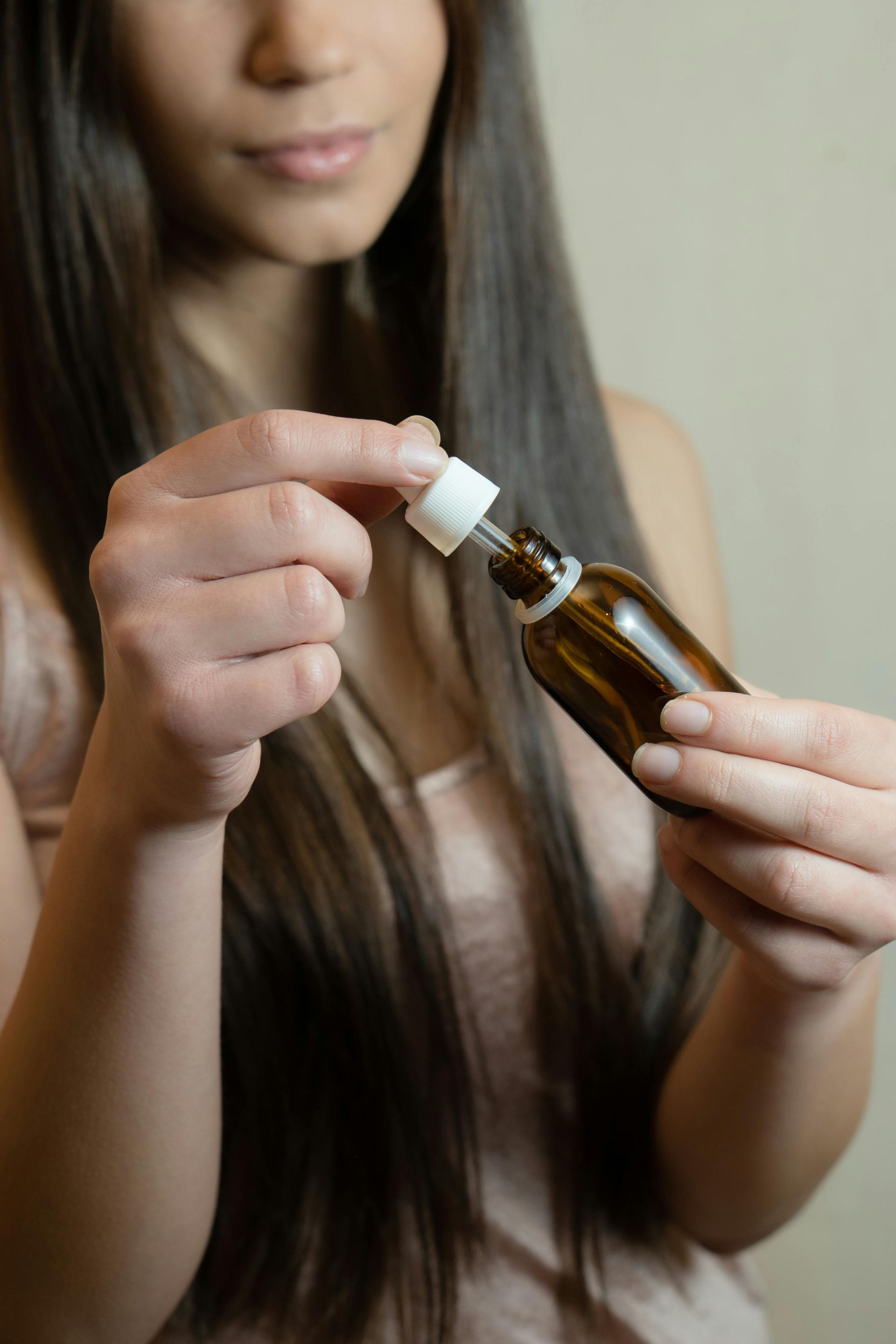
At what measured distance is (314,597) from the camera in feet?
1.42

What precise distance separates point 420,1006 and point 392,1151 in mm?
105

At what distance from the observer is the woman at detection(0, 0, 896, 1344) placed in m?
0.54

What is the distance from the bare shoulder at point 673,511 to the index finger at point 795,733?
49 cm

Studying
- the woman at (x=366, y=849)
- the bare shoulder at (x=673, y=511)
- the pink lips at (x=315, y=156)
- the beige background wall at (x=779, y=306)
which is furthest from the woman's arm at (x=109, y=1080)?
the beige background wall at (x=779, y=306)

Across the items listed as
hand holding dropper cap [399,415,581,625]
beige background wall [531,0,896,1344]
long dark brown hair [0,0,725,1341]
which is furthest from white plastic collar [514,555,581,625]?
beige background wall [531,0,896,1344]

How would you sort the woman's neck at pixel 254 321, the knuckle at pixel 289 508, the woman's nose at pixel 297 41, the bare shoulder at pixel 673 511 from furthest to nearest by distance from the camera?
the bare shoulder at pixel 673 511
the woman's neck at pixel 254 321
the woman's nose at pixel 297 41
the knuckle at pixel 289 508

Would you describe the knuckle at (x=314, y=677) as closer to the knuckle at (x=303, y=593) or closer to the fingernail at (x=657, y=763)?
the knuckle at (x=303, y=593)

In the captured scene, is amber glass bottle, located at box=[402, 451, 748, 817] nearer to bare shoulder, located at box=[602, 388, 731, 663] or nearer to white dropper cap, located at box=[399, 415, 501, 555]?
white dropper cap, located at box=[399, 415, 501, 555]

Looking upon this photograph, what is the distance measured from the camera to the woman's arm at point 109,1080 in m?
0.51

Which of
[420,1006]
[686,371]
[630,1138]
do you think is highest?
[686,371]

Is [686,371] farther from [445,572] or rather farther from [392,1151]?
[392,1151]

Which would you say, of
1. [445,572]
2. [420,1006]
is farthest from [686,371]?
[420,1006]

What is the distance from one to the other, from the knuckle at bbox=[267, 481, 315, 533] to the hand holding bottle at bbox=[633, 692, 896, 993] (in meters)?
0.17

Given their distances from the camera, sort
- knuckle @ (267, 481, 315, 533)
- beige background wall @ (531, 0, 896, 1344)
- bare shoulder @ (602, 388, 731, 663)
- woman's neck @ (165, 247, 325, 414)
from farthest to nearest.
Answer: beige background wall @ (531, 0, 896, 1344)
bare shoulder @ (602, 388, 731, 663)
woman's neck @ (165, 247, 325, 414)
knuckle @ (267, 481, 315, 533)
